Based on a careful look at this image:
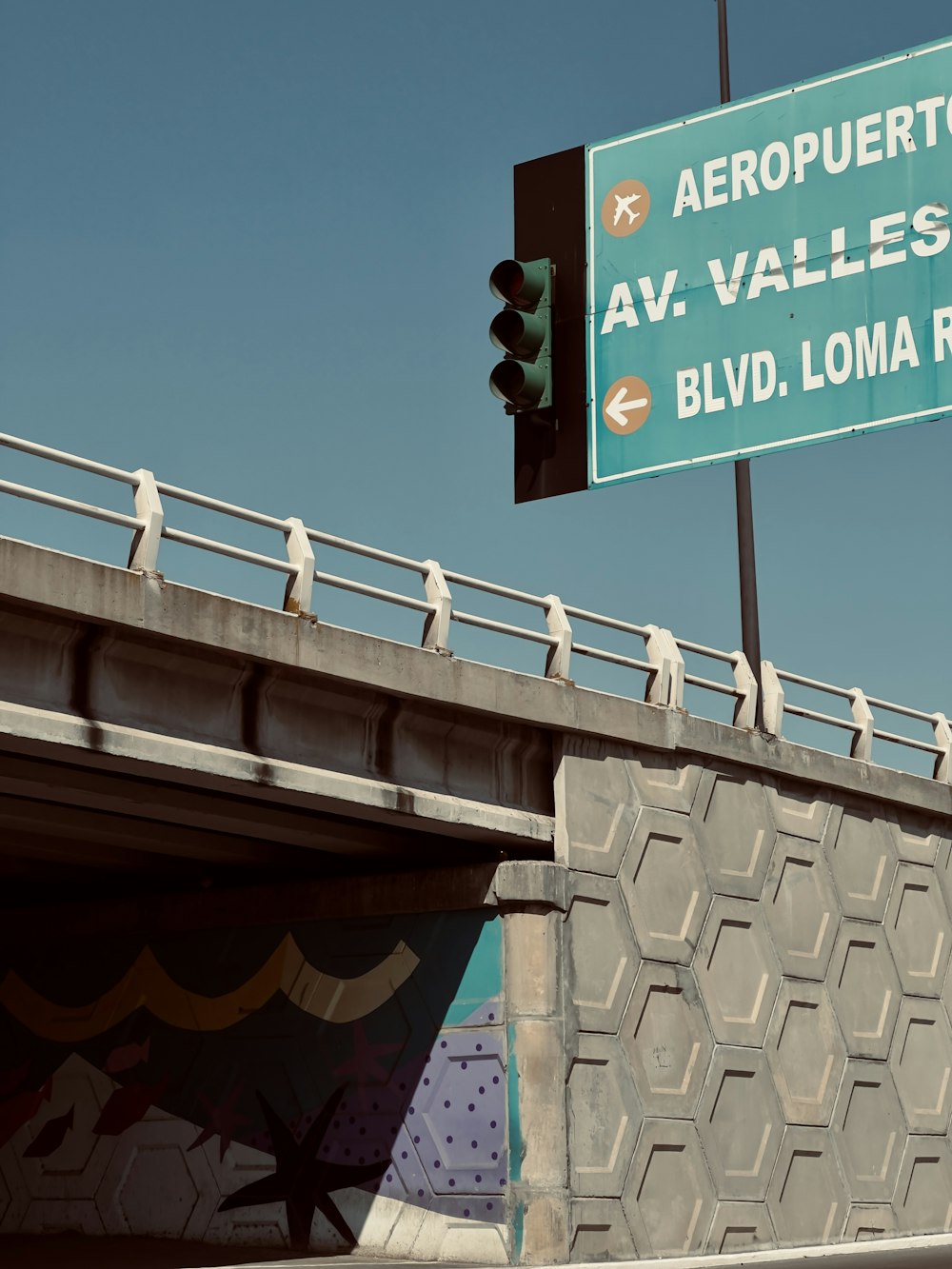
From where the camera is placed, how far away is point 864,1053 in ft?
80.1

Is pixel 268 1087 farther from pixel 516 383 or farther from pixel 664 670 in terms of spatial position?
pixel 516 383

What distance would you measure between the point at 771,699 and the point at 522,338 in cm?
899

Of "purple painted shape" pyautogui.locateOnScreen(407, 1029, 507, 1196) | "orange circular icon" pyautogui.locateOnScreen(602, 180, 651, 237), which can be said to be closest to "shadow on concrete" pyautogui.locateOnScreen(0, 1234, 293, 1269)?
"purple painted shape" pyautogui.locateOnScreen(407, 1029, 507, 1196)

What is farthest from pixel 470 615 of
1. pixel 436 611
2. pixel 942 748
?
pixel 942 748

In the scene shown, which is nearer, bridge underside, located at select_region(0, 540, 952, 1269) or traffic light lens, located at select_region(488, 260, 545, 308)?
traffic light lens, located at select_region(488, 260, 545, 308)

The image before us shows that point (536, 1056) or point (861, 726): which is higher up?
point (861, 726)

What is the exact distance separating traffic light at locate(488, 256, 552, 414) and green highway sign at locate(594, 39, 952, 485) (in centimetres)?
44

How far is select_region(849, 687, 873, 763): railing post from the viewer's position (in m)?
25.9

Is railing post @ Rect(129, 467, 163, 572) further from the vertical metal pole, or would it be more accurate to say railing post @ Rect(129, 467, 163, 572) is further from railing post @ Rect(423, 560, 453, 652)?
the vertical metal pole

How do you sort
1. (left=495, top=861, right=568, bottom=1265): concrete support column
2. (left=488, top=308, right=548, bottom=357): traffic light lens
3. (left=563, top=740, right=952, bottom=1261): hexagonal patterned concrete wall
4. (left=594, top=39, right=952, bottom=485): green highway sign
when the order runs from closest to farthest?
(left=594, top=39, right=952, bottom=485): green highway sign, (left=488, top=308, right=548, bottom=357): traffic light lens, (left=495, top=861, right=568, bottom=1265): concrete support column, (left=563, top=740, right=952, bottom=1261): hexagonal patterned concrete wall

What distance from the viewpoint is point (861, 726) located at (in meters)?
25.9

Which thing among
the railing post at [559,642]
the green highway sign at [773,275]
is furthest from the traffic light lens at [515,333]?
the railing post at [559,642]

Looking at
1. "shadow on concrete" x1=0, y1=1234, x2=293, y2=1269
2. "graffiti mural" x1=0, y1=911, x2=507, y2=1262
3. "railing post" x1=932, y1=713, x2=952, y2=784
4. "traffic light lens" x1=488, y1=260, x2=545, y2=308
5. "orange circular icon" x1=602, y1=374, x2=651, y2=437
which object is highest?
"traffic light lens" x1=488, y1=260, x2=545, y2=308

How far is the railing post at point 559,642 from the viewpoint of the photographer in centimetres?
2144
